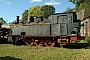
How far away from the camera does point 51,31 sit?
17797 millimetres

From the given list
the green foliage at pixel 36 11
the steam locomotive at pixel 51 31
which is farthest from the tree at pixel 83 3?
the green foliage at pixel 36 11

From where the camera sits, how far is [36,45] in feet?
60.9

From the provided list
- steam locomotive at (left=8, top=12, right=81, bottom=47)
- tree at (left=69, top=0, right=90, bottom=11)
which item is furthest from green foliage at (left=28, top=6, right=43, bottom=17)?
steam locomotive at (left=8, top=12, right=81, bottom=47)

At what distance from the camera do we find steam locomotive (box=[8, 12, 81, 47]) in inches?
657

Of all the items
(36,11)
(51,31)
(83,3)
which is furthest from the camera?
(36,11)

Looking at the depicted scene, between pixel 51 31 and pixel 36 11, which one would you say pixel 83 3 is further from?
pixel 36 11

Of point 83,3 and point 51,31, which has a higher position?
point 83,3

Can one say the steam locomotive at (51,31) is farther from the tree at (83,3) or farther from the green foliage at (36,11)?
the green foliage at (36,11)

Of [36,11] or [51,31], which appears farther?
[36,11]

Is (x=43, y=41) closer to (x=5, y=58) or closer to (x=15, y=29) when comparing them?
(x=15, y=29)

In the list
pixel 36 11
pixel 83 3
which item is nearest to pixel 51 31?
pixel 83 3

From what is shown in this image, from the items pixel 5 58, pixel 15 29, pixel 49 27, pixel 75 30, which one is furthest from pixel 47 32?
pixel 5 58

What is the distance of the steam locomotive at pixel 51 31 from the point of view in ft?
54.7

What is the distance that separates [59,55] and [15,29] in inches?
362
